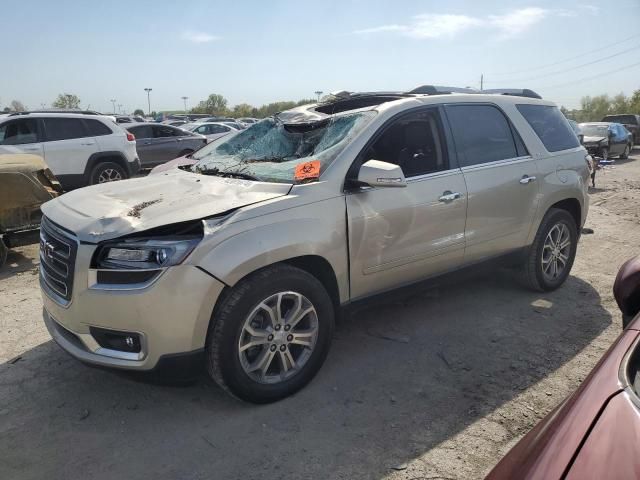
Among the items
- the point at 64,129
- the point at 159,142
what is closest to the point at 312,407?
the point at 64,129

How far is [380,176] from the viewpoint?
3289mm

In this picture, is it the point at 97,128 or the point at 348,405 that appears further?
the point at 97,128

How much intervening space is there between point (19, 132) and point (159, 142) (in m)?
5.73

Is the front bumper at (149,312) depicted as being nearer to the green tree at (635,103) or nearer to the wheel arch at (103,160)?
the wheel arch at (103,160)

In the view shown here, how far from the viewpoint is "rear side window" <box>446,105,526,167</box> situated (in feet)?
13.8

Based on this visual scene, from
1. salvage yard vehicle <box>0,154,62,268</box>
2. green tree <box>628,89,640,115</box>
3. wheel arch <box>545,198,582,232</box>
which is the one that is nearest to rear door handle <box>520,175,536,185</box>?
wheel arch <box>545,198,582,232</box>

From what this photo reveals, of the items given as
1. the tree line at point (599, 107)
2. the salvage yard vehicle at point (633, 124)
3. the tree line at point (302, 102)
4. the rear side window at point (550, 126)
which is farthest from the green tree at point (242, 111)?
the rear side window at point (550, 126)

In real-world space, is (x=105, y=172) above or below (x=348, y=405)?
above

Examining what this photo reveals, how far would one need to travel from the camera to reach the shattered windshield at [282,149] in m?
3.53

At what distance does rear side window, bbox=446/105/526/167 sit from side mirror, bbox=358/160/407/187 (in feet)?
3.45

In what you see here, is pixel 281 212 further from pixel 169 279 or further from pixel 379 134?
pixel 379 134

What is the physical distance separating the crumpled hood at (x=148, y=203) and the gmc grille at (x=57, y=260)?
68mm

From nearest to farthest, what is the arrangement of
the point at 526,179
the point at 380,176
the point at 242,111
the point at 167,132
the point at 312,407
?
the point at 312,407 → the point at 380,176 → the point at 526,179 → the point at 167,132 → the point at 242,111

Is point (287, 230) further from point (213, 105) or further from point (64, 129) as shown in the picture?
point (213, 105)
